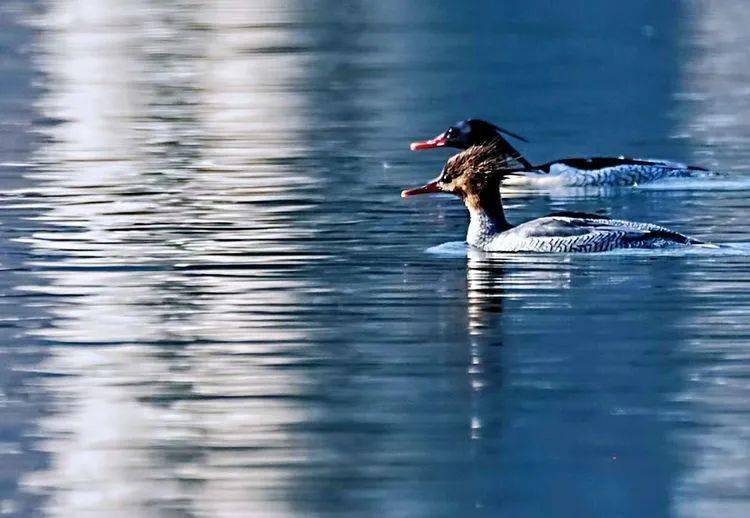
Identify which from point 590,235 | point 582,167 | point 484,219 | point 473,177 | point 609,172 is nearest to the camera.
Result: point 590,235

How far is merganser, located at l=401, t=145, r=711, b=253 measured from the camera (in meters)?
16.2

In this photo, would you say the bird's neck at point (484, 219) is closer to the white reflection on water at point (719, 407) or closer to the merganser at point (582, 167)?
the white reflection on water at point (719, 407)

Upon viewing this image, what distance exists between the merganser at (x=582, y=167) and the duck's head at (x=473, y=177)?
144 inches

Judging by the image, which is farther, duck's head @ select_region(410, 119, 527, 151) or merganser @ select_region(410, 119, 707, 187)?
duck's head @ select_region(410, 119, 527, 151)

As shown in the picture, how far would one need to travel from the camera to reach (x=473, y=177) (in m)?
17.3

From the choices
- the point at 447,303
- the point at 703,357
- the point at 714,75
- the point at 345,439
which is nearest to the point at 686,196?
the point at 447,303

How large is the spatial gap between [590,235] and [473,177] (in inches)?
54.7

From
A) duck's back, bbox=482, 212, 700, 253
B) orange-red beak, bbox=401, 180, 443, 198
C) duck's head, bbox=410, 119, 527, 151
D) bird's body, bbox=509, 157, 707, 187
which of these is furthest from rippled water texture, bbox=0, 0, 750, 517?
duck's head, bbox=410, 119, 527, 151

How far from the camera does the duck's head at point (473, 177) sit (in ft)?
56.6

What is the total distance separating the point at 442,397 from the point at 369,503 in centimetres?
205

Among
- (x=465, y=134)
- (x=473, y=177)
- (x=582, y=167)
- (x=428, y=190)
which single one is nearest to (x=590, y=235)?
(x=473, y=177)

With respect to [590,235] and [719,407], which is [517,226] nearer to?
[590,235]

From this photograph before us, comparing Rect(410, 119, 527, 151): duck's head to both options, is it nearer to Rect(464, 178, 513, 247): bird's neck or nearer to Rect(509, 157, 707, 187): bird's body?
Rect(509, 157, 707, 187): bird's body

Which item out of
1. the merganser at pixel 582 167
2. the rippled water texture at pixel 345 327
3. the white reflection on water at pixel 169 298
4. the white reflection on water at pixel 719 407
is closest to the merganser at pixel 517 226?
the rippled water texture at pixel 345 327
